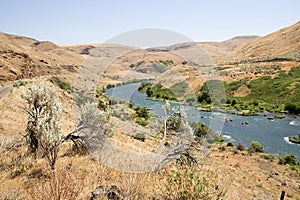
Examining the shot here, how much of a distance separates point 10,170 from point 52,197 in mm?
5466

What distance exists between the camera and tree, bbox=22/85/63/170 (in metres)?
9.21

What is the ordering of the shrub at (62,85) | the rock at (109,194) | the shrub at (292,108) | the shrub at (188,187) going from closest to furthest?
the shrub at (188,187)
the rock at (109,194)
the shrub at (62,85)
the shrub at (292,108)

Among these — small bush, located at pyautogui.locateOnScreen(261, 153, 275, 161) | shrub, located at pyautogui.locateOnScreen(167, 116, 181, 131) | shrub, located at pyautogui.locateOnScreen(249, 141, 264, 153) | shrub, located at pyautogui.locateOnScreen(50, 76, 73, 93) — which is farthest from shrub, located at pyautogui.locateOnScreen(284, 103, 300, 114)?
shrub, located at pyautogui.locateOnScreen(167, 116, 181, 131)

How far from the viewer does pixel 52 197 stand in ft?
16.1

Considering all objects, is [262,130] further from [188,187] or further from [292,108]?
[188,187]

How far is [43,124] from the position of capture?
979 cm

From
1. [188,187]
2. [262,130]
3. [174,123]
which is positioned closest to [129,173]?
[188,187]

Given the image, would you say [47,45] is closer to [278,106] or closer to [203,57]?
[278,106]

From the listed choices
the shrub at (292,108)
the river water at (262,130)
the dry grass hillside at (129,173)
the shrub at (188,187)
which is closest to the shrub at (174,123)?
the dry grass hillside at (129,173)

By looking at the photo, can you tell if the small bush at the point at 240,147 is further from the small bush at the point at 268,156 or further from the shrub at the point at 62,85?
the shrub at the point at 62,85

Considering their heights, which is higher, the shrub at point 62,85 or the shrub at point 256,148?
the shrub at point 62,85

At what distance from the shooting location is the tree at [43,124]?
30.2ft

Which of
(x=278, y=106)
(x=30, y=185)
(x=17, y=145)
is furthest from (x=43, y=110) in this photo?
(x=278, y=106)

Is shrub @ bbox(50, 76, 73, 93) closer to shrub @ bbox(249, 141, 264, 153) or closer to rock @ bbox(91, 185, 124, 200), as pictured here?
shrub @ bbox(249, 141, 264, 153)
